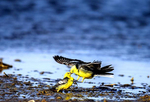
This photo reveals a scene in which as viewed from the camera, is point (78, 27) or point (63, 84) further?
point (78, 27)

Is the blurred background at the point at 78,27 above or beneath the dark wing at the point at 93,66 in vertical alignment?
above

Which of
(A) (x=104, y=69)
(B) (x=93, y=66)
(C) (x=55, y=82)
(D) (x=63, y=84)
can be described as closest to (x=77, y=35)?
(C) (x=55, y=82)

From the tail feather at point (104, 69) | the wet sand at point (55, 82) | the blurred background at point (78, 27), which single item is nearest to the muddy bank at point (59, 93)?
the wet sand at point (55, 82)

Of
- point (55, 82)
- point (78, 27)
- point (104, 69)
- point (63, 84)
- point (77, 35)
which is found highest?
point (78, 27)

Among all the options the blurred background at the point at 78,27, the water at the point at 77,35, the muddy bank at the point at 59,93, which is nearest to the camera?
the muddy bank at the point at 59,93

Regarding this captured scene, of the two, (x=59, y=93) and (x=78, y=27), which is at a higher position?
(x=78, y=27)

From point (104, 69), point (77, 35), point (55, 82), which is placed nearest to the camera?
point (104, 69)

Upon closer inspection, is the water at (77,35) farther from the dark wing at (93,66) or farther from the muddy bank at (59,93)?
the dark wing at (93,66)

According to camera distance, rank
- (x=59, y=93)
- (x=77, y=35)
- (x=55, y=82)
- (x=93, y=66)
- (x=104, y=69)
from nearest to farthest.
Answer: (x=59, y=93)
(x=93, y=66)
(x=104, y=69)
(x=55, y=82)
(x=77, y=35)

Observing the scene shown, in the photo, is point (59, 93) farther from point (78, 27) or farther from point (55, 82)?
point (78, 27)
